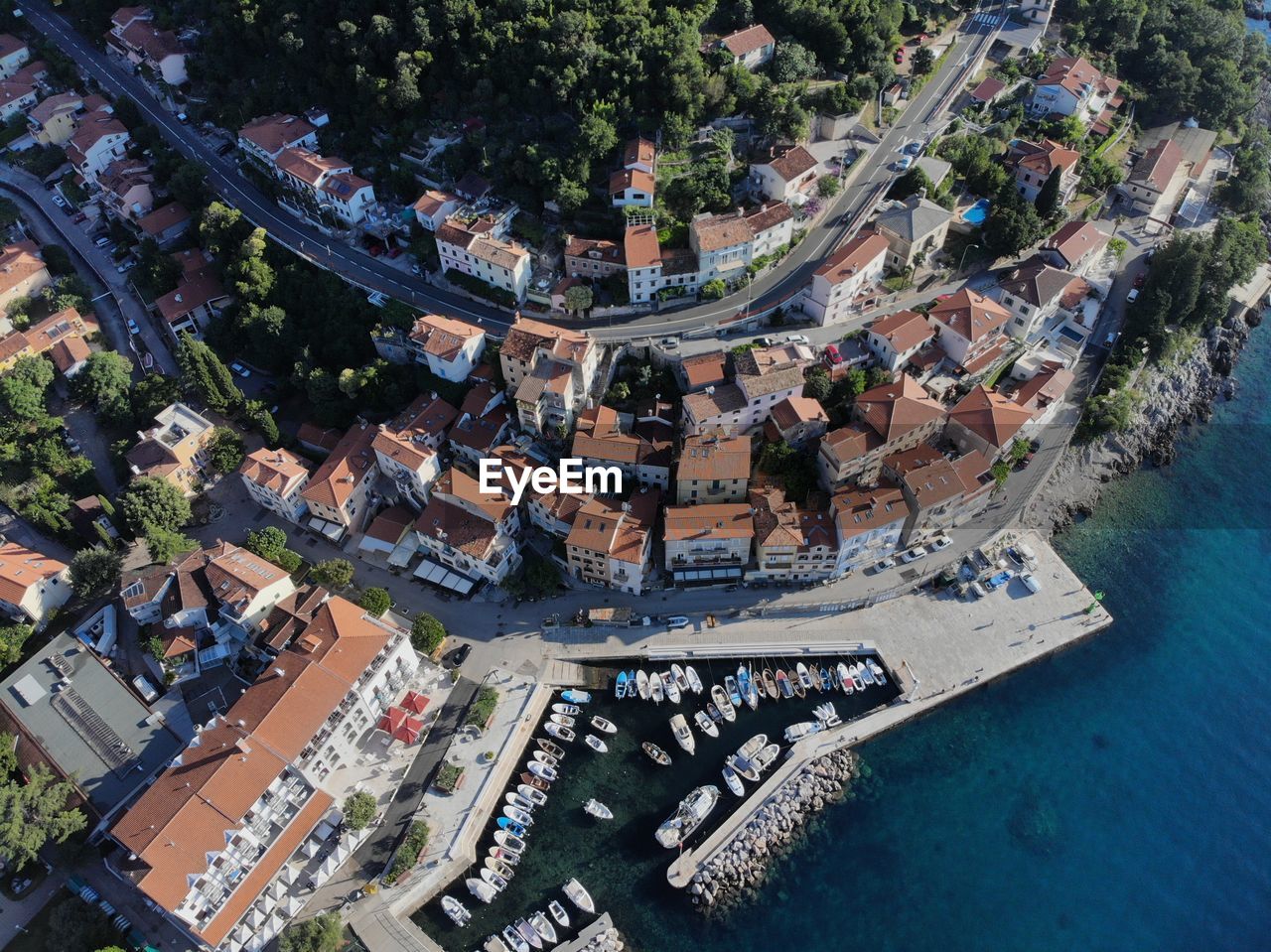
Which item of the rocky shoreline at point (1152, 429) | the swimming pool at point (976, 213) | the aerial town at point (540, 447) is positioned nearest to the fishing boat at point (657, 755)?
the aerial town at point (540, 447)

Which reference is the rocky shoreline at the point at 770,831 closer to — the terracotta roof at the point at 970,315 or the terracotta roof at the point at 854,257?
the terracotta roof at the point at 970,315

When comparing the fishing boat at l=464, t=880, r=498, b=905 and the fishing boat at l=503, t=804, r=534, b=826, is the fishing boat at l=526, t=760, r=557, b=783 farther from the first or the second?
the fishing boat at l=464, t=880, r=498, b=905

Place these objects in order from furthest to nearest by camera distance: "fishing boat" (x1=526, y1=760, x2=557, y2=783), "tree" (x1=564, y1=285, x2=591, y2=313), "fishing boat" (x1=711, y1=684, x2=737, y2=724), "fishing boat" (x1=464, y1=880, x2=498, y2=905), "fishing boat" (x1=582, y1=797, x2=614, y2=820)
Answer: "tree" (x1=564, y1=285, x2=591, y2=313), "fishing boat" (x1=711, y1=684, x2=737, y2=724), "fishing boat" (x1=526, y1=760, x2=557, y2=783), "fishing boat" (x1=582, y1=797, x2=614, y2=820), "fishing boat" (x1=464, y1=880, x2=498, y2=905)

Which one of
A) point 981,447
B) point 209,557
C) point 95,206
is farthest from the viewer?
point 95,206

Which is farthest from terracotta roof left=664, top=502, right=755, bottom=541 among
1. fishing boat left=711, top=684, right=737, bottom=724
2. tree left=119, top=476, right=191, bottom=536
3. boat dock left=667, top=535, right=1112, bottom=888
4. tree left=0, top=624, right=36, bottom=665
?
tree left=0, top=624, right=36, bottom=665

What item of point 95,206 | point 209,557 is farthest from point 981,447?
point 95,206

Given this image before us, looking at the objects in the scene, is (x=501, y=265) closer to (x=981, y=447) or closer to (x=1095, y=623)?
(x=981, y=447)
